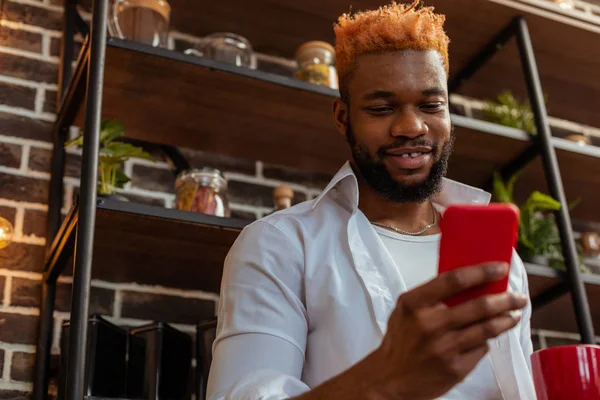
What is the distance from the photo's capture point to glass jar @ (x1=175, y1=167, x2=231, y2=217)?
1939mm

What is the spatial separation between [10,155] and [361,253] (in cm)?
110

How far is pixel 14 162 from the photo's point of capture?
2039mm

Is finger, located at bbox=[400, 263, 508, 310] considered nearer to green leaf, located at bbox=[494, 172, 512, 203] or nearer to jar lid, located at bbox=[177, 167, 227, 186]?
jar lid, located at bbox=[177, 167, 227, 186]

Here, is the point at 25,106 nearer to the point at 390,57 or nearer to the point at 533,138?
the point at 390,57

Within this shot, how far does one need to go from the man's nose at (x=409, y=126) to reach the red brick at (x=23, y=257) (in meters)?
1.02

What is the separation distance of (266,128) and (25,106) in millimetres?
623

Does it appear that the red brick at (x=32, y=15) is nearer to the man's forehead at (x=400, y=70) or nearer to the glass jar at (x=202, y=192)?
the glass jar at (x=202, y=192)

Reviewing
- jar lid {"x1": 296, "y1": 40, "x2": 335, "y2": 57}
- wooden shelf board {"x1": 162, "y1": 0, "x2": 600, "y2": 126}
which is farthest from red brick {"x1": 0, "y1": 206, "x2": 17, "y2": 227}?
Answer: jar lid {"x1": 296, "y1": 40, "x2": 335, "y2": 57}

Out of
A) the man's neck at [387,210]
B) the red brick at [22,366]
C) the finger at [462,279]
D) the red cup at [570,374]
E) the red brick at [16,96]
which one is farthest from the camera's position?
the red brick at [16,96]

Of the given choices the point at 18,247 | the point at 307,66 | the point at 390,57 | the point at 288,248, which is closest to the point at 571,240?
the point at 307,66

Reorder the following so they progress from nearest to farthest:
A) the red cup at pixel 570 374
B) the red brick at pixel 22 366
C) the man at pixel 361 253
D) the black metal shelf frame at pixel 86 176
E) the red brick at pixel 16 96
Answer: the red cup at pixel 570 374 → the man at pixel 361 253 → the black metal shelf frame at pixel 86 176 → the red brick at pixel 22 366 → the red brick at pixel 16 96

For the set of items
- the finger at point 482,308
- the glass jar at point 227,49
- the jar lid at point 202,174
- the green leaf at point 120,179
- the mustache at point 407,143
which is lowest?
the finger at point 482,308

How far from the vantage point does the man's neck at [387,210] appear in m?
1.47

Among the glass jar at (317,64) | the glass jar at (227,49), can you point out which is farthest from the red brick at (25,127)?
the glass jar at (317,64)
